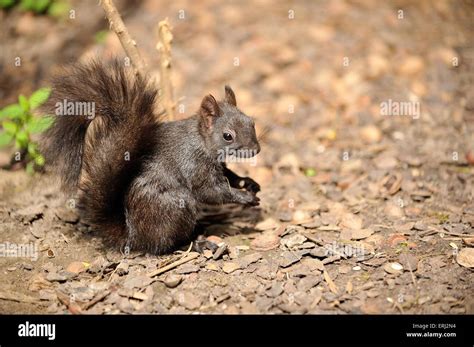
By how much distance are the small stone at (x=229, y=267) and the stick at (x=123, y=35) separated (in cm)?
175

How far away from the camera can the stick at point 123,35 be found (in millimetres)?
4438

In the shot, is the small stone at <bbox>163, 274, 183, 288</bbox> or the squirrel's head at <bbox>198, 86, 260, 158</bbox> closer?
the small stone at <bbox>163, 274, 183, 288</bbox>

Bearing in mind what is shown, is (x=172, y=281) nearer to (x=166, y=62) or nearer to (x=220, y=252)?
(x=220, y=252)

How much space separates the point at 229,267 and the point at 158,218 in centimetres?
65

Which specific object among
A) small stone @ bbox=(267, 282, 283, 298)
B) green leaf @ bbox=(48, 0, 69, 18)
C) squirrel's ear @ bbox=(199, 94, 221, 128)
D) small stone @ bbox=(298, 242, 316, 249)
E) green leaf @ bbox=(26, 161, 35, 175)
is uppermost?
green leaf @ bbox=(48, 0, 69, 18)

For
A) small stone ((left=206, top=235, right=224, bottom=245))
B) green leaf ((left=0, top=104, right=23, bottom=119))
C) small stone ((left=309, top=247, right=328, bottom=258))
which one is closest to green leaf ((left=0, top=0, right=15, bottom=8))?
green leaf ((left=0, top=104, right=23, bottom=119))

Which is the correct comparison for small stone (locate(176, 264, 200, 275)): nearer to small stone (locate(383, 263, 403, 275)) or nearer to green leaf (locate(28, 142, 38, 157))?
small stone (locate(383, 263, 403, 275))

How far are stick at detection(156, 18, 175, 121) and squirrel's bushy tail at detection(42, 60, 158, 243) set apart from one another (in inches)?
42.2

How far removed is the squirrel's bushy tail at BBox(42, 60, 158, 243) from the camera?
3662mm

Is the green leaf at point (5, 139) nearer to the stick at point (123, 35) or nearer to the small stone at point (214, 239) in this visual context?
the stick at point (123, 35)

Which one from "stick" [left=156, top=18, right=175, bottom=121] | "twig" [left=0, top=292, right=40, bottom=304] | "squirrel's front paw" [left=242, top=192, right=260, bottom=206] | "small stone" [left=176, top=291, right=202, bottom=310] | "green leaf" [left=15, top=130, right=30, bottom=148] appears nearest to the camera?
"small stone" [left=176, top=291, right=202, bottom=310]

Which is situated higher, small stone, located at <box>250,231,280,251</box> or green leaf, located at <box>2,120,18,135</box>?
green leaf, located at <box>2,120,18,135</box>
